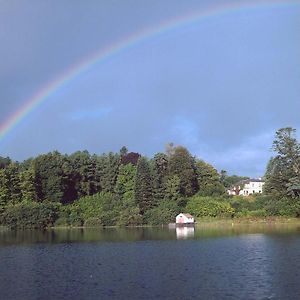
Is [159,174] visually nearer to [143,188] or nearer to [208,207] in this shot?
[143,188]

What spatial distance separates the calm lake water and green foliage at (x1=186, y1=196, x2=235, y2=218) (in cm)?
4242

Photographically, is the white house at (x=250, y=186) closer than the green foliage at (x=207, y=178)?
No

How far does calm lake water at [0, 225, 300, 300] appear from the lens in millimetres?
22562

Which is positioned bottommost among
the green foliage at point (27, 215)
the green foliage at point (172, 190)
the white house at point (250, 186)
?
the green foliage at point (27, 215)

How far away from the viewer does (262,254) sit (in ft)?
115

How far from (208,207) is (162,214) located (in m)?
8.83

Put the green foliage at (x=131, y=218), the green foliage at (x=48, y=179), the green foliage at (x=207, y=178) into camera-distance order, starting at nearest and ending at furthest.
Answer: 1. the green foliage at (x=131, y=218)
2. the green foliage at (x=48, y=179)
3. the green foliage at (x=207, y=178)

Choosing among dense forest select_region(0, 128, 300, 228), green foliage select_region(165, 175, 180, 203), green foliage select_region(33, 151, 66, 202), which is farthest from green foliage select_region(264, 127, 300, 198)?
green foliage select_region(33, 151, 66, 202)

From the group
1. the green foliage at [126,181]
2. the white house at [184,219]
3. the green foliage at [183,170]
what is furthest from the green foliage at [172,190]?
the green foliage at [126,181]

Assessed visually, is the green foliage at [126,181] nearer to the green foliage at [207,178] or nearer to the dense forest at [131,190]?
the dense forest at [131,190]

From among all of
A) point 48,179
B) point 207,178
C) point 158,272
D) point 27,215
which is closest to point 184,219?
Answer: point 207,178

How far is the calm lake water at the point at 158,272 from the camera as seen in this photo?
22562mm

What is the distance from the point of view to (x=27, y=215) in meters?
84.7

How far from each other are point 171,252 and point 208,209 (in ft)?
161
